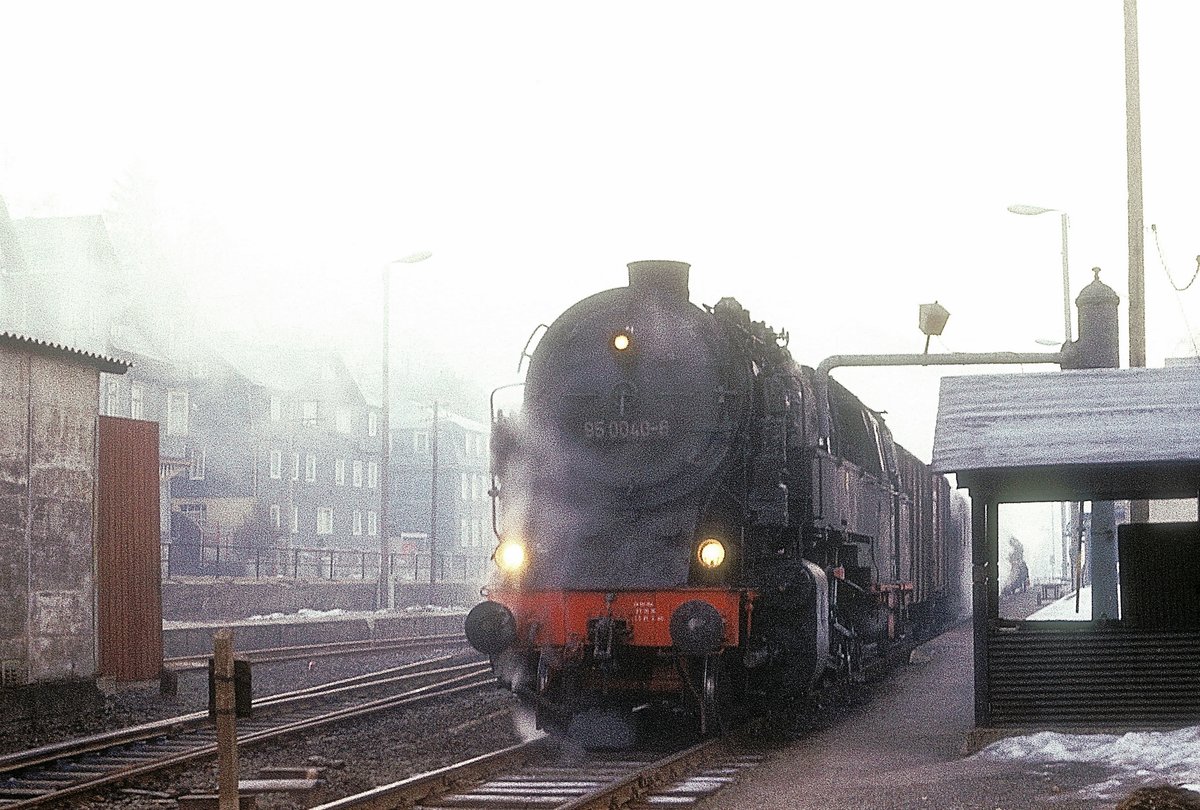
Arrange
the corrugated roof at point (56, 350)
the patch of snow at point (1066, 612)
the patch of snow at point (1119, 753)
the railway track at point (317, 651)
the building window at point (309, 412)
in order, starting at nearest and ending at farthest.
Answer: the patch of snow at point (1119, 753), the corrugated roof at point (56, 350), the railway track at point (317, 651), the patch of snow at point (1066, 612), the building window at point (309, 412)

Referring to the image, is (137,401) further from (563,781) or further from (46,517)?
(563,781)

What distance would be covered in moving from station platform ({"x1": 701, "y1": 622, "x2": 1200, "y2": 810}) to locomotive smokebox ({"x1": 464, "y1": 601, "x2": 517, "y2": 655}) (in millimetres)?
2209

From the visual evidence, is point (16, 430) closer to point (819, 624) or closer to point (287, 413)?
point (819, 624)

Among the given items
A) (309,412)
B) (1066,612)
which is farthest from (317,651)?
(309,412)

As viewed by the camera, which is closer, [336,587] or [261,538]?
[336,587]

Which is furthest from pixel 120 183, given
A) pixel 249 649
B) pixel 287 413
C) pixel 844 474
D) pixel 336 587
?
pixel 844 474

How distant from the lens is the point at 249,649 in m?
30.4

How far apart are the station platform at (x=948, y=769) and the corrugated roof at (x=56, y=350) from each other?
29.7ft

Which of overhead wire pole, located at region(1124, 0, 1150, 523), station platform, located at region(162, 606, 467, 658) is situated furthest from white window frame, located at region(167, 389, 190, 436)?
overhead wire pole, located at region(1124, 0, 1150, 523)

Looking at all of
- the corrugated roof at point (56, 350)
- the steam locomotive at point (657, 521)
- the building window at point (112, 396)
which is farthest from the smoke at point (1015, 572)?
the steam locomotive at point (657, 521)

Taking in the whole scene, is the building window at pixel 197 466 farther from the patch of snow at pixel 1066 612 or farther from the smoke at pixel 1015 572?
the patch of snow at pixel 1066 612

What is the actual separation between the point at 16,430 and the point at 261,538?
4777cm

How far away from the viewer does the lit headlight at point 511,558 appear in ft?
44.2

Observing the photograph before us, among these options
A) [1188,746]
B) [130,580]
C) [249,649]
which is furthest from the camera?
[249,649]
